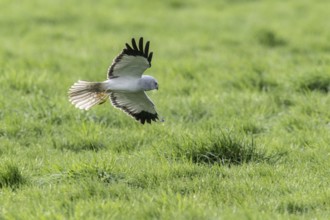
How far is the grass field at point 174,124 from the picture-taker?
5918 mm

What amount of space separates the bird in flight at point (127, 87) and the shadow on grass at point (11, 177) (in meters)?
1.14

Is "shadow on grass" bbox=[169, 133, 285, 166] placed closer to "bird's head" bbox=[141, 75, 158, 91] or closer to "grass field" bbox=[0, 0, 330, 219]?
"grass field" bbox=[0, 0, 330, 219]

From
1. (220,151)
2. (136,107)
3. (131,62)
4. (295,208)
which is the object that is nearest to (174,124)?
(136,107)

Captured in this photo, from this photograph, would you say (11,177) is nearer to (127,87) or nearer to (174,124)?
(127,87)

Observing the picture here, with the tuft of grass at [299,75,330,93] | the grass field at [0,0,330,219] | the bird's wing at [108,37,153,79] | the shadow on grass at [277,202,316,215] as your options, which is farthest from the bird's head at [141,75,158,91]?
the tuft of grass at [299,75,330,93]

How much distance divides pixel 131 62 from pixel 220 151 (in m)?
1.12

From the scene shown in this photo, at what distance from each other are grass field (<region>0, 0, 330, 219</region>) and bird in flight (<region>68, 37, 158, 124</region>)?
0.39m

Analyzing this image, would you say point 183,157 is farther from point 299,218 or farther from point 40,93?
point 40,93

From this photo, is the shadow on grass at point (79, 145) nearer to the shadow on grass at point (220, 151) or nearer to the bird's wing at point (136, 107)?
A: the bird's wing at point (136, 107)

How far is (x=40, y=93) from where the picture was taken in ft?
30.6

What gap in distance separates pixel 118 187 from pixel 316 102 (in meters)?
3.61

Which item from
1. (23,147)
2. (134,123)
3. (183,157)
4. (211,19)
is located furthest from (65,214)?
(211,19)

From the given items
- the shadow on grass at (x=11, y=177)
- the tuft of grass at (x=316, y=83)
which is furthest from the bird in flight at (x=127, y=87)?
the tuft of grass at (x=316, y=83)

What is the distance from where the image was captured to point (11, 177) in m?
6.45
